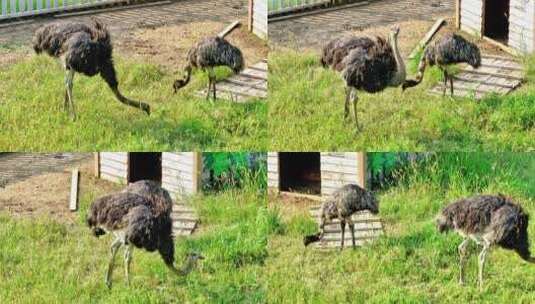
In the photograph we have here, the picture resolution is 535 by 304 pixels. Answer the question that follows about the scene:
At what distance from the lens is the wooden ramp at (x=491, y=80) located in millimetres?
7309

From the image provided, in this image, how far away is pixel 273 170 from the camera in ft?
25.2

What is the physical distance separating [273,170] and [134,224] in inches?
28.4

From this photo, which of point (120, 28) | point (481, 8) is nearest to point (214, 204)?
point (120, 28)

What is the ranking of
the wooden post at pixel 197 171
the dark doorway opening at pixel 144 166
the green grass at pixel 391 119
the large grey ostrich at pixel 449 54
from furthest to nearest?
1. the wooden post at pixel 197 171
2. the dark doorway opening at pixel 144 166
3. the large grey ostrich at pixel 449 54
4. the green grass at pixel 391 119

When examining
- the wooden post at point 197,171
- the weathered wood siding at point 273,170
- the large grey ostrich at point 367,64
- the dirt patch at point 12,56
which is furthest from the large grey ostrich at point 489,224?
the dirt patch at point 12,56

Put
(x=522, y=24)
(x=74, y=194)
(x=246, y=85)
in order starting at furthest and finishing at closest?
→ (x=74, y=194) < (x=246, y=85) < (x=522, y=24)

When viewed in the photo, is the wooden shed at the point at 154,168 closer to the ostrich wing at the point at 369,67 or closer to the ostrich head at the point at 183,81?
the ostrich head at the point at 183,81

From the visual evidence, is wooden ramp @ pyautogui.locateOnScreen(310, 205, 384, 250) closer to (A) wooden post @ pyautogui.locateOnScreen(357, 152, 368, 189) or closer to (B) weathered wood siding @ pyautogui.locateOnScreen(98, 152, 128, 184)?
(A) wooden post @ pyautogui.locateOnScreen(357, 152, 368, 189)

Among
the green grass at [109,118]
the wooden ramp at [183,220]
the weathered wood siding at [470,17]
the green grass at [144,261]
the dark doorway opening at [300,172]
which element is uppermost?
the weathered wood siding at [470,17]

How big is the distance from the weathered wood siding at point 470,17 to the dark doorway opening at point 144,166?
1419 mm

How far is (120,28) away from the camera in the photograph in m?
7.51

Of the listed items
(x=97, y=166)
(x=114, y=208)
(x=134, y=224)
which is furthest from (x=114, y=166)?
(x=134, y=224)

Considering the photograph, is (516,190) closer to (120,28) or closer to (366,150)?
(366,150)

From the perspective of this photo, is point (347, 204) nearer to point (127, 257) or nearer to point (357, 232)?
point (357, 232)
